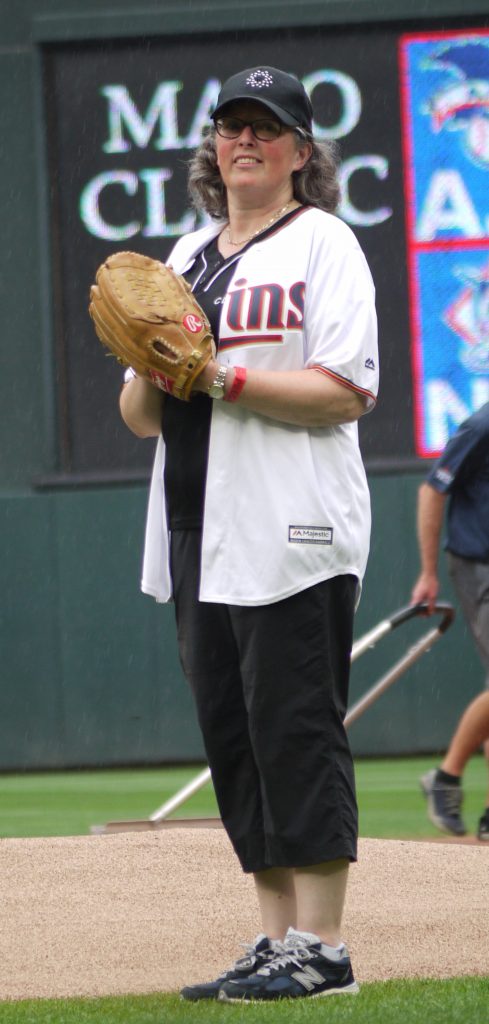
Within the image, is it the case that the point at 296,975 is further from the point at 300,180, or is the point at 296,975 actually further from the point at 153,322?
the point at 300,180

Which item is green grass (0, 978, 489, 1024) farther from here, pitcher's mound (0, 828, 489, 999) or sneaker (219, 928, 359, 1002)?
pitcher's mound (0, 828, 489, 999)

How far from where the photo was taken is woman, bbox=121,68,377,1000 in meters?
3.09

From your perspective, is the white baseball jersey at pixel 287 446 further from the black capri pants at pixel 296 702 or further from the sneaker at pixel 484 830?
the sneaker at pixel 484 830

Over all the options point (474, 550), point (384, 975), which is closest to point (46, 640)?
point (474, 550)

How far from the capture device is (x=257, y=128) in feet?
10.6

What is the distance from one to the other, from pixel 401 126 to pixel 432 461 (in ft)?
5.83

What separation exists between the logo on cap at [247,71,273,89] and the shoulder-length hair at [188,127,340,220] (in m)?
0.13

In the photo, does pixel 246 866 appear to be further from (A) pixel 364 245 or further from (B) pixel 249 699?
(A) pixel 364 245

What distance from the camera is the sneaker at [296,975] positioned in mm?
3115

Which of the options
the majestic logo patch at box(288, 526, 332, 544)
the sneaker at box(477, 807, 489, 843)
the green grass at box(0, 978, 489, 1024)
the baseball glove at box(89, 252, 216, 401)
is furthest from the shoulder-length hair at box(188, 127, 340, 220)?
the sneaker at box(477, 807, 489, 843)

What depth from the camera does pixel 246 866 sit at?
3.28m

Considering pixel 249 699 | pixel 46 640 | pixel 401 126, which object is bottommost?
pixel 46 640

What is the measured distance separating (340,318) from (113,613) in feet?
17.9

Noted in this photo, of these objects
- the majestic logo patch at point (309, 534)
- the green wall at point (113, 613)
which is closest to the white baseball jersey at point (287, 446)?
the majestic logo patch at point (309, 534)
